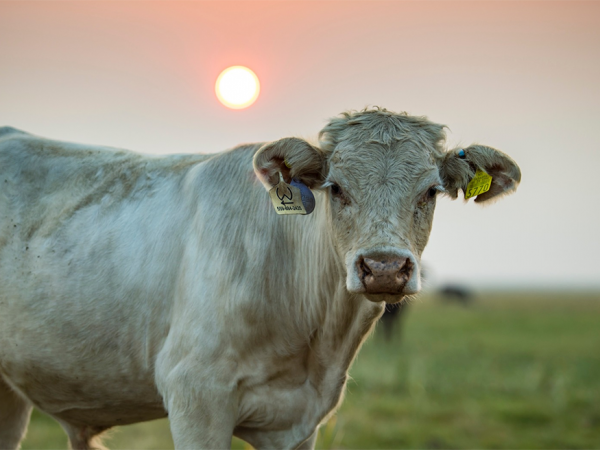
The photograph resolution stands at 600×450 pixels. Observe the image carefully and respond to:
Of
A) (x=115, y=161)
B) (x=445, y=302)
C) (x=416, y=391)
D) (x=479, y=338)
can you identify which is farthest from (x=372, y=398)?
(x=445, y=302)

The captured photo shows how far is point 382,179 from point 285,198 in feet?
1.85

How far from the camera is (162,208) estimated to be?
13.5ft

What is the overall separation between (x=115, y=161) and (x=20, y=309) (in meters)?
1.16

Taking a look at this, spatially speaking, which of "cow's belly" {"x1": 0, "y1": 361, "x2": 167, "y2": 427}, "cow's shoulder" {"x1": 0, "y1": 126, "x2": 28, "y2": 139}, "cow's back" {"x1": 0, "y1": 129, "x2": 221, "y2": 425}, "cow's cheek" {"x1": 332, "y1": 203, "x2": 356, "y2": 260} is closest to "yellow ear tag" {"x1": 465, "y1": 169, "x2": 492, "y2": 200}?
"cow's cheek" {"x1": 332, "y1": 203, "x2": 356, "y2": 260}

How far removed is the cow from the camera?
3.40 meters

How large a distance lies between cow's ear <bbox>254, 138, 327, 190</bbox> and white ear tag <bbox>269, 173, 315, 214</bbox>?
0.12ft

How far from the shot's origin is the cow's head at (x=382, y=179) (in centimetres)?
304

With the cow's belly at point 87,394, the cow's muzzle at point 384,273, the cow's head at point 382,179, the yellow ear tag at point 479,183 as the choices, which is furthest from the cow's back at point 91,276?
the yellow ear tag at point 479,183

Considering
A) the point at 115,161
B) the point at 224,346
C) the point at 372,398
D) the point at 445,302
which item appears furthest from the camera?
the point at 445,302

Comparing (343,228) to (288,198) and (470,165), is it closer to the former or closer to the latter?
(288,198)

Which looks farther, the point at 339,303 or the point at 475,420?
the point at 475,420

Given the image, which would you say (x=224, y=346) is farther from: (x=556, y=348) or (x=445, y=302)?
(x=445, y=302)

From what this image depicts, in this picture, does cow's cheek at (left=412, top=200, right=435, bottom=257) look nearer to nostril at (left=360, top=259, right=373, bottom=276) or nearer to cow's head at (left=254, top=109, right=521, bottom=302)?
cow's head at (left=254, top=109, right=521, bottom=302)

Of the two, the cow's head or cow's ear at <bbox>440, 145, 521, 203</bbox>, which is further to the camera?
cow's ear at <bbox>440, 145, 521, 203</bbox>
